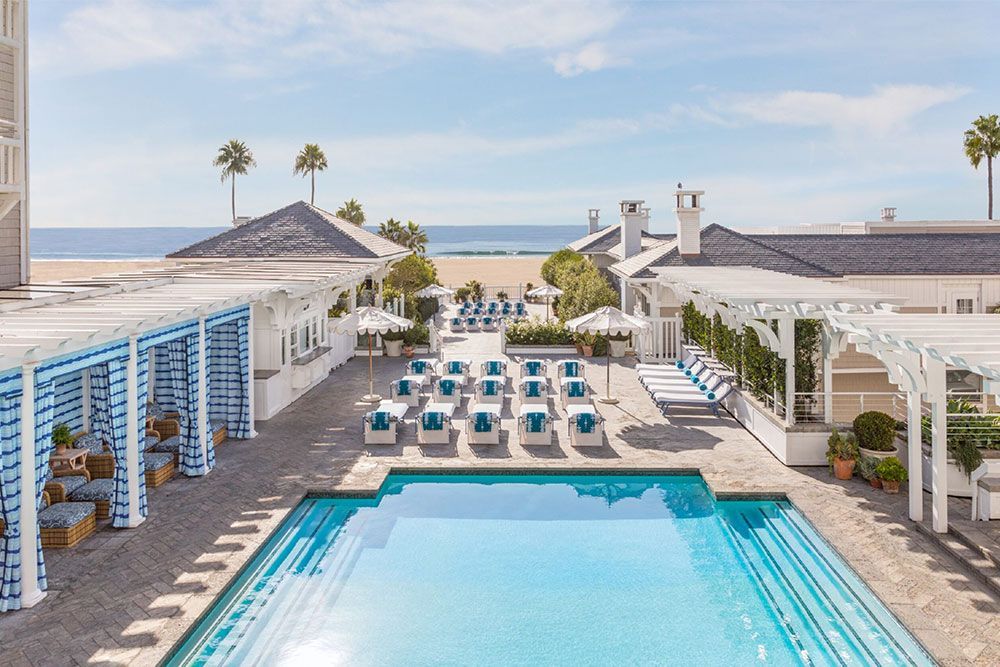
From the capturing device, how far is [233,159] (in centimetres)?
6188

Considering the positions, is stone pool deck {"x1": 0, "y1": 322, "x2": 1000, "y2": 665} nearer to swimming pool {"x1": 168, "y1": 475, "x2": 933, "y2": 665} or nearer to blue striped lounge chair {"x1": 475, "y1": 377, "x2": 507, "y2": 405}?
swimming pool {"x1": 168, "y1": 475, "x2": 933, "y2": 665}

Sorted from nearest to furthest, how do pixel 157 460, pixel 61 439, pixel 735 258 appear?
pixel 61 439 → pixel 157 460 → pixel 735 258

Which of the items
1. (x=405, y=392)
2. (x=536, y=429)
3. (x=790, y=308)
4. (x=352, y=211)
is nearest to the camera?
(x=790, y=308)

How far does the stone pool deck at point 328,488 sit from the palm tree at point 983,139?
124 feet

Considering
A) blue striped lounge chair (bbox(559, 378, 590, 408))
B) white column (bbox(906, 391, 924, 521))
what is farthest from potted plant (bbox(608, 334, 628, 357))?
white column (bbox(906, 391, 924, 521))

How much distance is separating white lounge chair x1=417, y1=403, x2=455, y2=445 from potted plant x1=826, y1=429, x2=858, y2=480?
7.20m

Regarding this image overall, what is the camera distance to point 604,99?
1937 inches

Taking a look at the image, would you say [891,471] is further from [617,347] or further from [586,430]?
[617,347]

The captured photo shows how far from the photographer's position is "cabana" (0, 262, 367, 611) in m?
7.93

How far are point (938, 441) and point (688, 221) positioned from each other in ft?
51.4

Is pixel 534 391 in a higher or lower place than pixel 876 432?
higher

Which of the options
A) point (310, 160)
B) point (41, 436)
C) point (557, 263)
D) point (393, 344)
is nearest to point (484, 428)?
point (41, 436)

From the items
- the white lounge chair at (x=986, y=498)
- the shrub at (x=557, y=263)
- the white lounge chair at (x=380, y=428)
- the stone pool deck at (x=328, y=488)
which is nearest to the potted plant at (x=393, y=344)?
the stone pool deck at (x=328, y=488)

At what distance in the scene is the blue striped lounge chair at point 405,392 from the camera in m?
18.3
